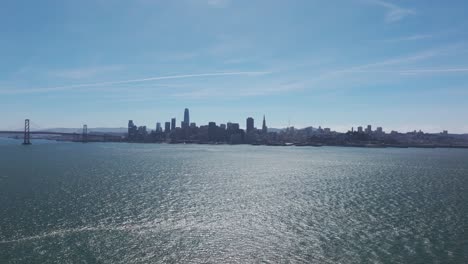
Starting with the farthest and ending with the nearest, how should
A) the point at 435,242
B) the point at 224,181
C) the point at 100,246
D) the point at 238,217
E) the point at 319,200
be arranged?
1. the point at 224,181
2. the point at 319,200
3. the point at 238,217
4. the point at 435,242
5. the point at 100,246

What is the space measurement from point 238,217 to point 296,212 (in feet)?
22.8

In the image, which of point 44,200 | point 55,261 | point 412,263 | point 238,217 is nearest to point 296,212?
point 238,217

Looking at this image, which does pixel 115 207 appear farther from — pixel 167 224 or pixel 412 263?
pixel 412 263

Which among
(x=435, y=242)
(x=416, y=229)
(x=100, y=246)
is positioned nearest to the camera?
(x=100, y=246)

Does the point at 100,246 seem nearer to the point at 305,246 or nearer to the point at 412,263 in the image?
the point at 305,246

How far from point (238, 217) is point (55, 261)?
1896cm

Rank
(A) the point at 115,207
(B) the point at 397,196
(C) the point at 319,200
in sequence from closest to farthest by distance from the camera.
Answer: (A) the point at 115,207 → (C) the point at 319,200 → (B) the point at 397,196

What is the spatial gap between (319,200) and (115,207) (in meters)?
25.8

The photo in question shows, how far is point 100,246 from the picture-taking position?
29.6 m

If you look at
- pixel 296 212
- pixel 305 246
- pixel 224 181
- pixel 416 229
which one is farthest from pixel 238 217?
pixel 224 181

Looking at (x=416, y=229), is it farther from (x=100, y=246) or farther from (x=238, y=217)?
(x=100, y=246)

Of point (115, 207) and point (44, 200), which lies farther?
point (44, 200)

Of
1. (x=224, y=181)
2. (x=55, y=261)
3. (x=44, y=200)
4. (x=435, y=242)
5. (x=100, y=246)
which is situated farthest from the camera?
(x=224, y=181)

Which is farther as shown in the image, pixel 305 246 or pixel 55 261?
pixel 305 246
